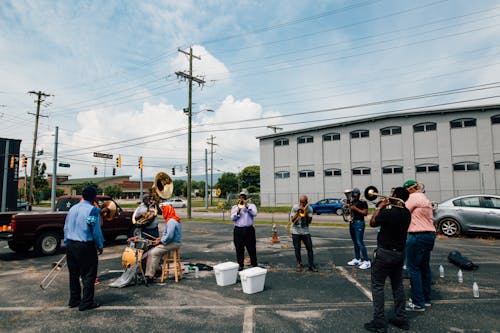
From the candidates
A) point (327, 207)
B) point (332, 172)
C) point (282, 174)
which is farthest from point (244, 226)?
point (282, 174)

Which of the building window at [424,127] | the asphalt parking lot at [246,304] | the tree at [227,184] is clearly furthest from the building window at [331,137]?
Result: the tree at [227,184]

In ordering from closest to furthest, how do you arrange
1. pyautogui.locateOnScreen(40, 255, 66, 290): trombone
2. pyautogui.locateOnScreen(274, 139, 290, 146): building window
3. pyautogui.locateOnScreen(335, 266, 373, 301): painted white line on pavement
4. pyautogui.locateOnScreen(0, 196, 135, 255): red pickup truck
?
pyautogui.locateOnScreen(335, 266, 373, 301): painted white line on pavement, pyautogui.locateOnScreen(40, 255, 66, 290): trombone, pyautogui.locateOnScreen(0, 196, 135, 255): red pickup truck, pyautogui.locateOnScreen(274, 139, 290, 146): building window

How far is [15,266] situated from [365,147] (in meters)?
33.3

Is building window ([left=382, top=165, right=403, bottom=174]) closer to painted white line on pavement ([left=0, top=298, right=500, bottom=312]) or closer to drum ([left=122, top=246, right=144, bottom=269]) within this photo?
painted white line on pavement ([left=0, top=298, right=500, bottom=312])

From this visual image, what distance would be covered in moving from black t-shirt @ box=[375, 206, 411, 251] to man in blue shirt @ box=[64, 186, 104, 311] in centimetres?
478

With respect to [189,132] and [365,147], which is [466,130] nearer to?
[365,147]

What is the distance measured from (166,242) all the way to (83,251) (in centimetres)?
176

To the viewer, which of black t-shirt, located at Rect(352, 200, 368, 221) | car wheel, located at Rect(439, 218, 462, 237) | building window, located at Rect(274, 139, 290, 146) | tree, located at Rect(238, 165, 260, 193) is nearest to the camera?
black t-shirt, located at Rect(352, 200, 368, 221)

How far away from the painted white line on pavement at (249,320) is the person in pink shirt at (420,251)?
260 cm

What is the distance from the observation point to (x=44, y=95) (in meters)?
37.2

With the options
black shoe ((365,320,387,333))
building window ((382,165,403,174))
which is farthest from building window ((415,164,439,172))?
black shoe ((365,320,387,333))

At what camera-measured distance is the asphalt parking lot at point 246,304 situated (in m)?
4.59

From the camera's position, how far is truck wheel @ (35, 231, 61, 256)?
10.1 m

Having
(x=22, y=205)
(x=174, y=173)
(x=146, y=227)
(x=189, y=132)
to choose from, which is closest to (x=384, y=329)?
(x=146, y=227)
